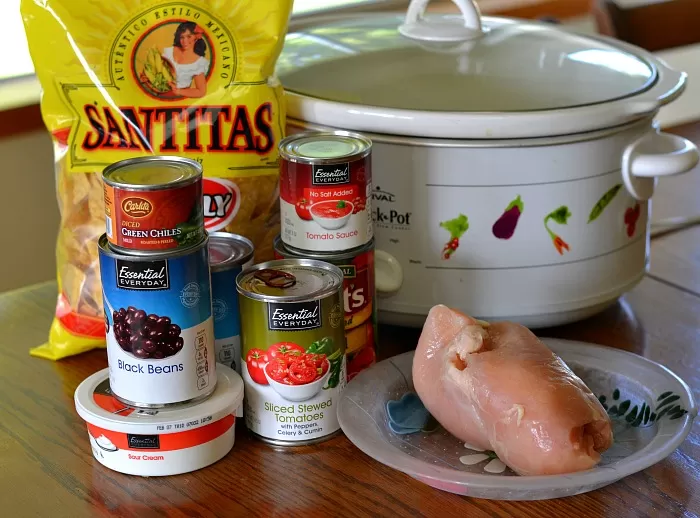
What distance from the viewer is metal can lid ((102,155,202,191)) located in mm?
810

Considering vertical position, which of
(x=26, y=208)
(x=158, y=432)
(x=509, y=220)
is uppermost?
(x=509, y=220)

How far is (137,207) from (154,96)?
0.24m

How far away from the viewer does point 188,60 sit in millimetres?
1004

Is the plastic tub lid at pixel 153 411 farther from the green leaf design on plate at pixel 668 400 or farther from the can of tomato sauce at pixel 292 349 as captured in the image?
the green leaf design on plate at pixel 668 400

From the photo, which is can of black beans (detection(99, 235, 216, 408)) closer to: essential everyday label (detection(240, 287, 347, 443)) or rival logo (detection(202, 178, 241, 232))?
essential everyday label (detection(240, 287, 347, 443))

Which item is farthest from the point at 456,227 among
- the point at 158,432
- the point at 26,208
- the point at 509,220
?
the point at 26,208

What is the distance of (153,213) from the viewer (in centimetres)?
80

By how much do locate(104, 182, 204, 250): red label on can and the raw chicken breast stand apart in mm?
234

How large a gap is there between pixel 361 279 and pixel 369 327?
2.3 inches

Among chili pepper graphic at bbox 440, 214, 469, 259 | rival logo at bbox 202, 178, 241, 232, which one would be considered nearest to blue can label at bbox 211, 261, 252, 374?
rival logo at bbox 202, 178, 241, 232

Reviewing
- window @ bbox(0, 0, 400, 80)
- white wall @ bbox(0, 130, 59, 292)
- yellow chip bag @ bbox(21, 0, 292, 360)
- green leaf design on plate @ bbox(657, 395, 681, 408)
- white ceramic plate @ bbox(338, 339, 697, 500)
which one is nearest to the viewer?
white ceramic plate @ bbox(338, 339, 697, 500)

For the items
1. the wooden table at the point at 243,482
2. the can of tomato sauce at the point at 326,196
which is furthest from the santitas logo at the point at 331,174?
the wooden table at the point at 243,482

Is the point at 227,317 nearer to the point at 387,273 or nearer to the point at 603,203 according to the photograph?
the point at 387,273

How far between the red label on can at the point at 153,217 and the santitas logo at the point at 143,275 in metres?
0.01
